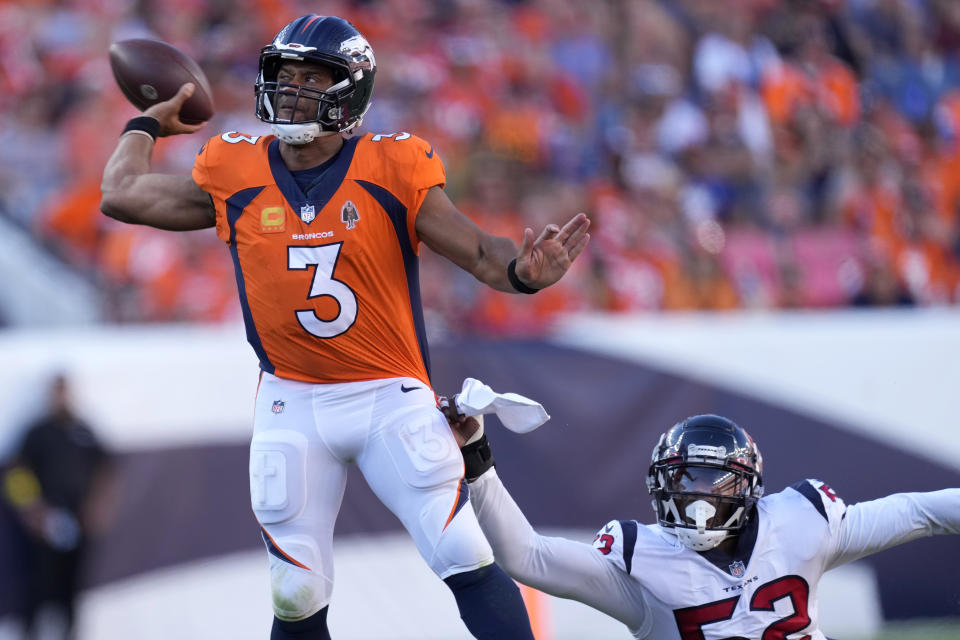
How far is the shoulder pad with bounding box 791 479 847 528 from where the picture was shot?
12.1ft

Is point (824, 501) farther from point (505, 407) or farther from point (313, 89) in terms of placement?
point (313, 89)

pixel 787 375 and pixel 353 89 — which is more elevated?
pixel 353 89

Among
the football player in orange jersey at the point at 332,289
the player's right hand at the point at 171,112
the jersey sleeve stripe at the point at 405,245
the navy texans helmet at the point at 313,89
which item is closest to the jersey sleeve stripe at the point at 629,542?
the football player in orange jersey at the point at 332,289

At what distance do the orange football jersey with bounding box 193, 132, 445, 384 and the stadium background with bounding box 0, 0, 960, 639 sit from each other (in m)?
3.13

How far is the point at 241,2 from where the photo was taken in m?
9.70

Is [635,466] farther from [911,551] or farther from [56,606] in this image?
[56,606]

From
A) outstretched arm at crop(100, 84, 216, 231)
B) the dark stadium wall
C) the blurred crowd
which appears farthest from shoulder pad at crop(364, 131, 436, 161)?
the blurred crowd

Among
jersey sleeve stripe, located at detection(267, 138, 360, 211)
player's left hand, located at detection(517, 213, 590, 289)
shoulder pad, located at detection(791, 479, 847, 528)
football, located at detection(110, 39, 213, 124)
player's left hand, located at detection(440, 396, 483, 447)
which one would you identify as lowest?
shoulder pad, located at detection(791, 479, 847, 528)

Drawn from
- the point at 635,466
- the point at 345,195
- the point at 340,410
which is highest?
the point at 345,195

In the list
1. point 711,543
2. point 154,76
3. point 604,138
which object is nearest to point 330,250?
point 154,76

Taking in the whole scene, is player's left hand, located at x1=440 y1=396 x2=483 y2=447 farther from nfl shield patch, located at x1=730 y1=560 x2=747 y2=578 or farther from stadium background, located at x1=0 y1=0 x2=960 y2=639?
stadium background, located at x1=0 y1=0 x2=960 y2=639

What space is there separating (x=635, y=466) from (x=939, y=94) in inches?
243

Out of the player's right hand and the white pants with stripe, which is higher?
the player's right hand

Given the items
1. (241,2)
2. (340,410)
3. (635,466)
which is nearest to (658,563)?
(340,410)
